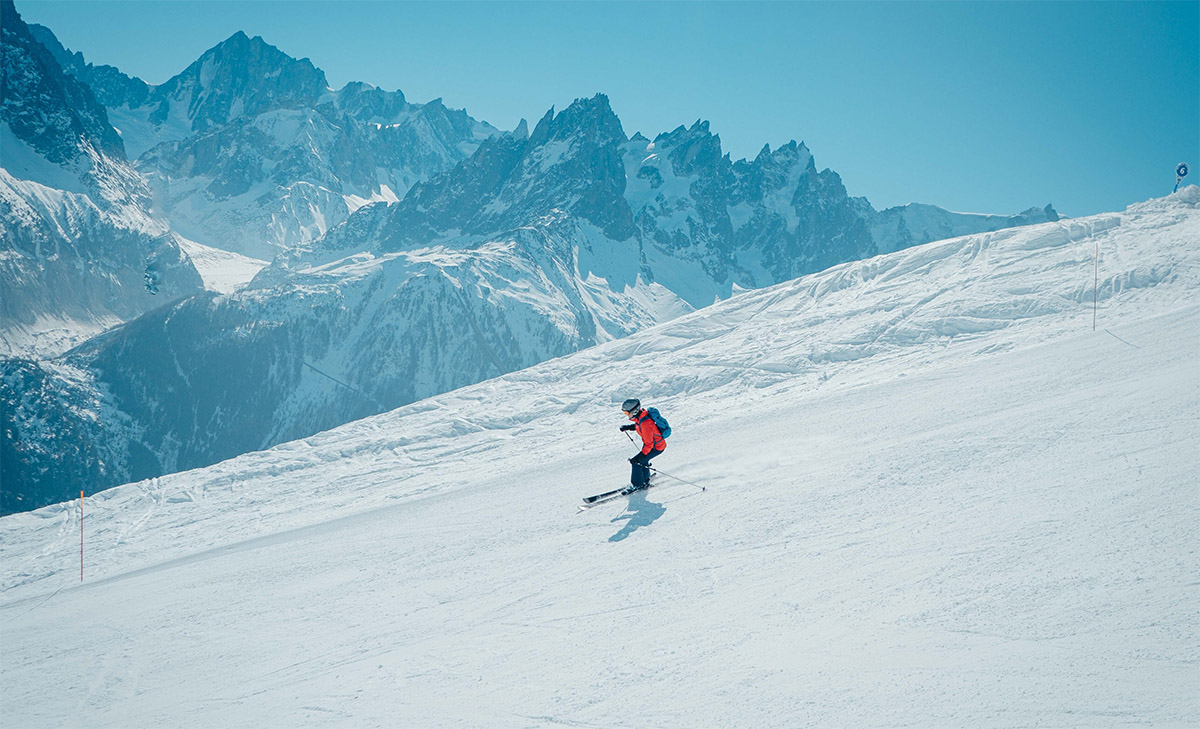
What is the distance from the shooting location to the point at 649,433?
12297 millimetres

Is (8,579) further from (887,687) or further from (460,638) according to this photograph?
(887,687)

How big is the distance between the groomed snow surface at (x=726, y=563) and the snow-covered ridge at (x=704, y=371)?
0.48 feet

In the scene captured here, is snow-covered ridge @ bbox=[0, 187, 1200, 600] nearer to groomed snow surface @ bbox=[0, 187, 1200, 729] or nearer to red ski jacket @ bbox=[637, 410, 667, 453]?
groomed snow surface @ bbox=[0, 187, 1200, 729]

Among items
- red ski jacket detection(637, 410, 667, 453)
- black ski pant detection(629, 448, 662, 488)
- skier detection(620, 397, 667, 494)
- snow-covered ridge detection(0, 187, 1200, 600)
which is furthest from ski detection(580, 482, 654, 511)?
→ snow-covered ridge detection(0, 187, 1200, 600)

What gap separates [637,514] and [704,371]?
10692mm

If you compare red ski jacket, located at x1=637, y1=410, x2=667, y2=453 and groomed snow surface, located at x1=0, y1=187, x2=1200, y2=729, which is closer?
groomed snow surface, located at x1=0, y1=187, x2=1200, y2=729

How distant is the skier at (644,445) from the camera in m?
12.2

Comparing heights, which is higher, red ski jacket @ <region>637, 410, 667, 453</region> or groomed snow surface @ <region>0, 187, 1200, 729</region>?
red ski jacket @ <region>637, 410, 667, 453</region>

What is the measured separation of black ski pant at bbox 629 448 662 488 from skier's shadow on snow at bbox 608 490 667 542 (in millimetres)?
187

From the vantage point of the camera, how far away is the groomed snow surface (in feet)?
21.4

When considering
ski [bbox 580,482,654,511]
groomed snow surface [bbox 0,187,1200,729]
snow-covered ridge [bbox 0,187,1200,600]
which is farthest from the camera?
snow-covered ridge [bbox 0,187,1200,600]

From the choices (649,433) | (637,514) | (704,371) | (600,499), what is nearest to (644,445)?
(649,433)

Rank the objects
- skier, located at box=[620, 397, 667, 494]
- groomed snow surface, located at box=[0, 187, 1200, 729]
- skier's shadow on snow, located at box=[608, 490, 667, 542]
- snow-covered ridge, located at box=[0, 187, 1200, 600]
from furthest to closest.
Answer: snow-covered ridge, located at box=[0, 187, 1200, 600] < skier, located at box=[620, 397, 667, 494] < skier's shadow on snow, located at box=[608, 490, 667, 542] < groomed snow surface, located at box=[0, 187, 1200, 729]

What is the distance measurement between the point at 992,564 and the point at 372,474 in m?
14.4
